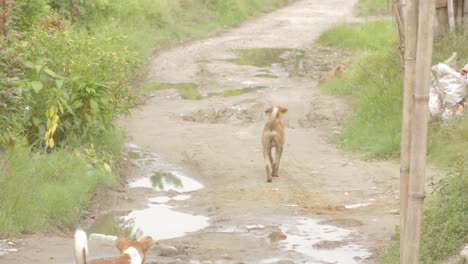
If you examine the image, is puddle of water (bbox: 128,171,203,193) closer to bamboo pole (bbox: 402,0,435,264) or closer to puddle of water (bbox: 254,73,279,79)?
bamboo pole (bbox: 402,0,435,264)

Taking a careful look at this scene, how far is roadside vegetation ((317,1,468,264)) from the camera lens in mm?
7957

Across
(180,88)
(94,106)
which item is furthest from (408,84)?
(180,88)

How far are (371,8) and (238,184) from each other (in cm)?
1831

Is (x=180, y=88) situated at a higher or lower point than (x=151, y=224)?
higher

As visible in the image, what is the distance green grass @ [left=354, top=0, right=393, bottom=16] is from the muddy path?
809cm

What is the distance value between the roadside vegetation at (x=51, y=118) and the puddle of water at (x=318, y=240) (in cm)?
235

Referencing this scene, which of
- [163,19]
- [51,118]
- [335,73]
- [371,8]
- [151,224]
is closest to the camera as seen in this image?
[151,224]

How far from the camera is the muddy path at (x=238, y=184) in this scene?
30.8 feet

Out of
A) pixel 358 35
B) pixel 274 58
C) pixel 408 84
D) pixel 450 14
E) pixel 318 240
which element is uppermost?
pixel 450 14

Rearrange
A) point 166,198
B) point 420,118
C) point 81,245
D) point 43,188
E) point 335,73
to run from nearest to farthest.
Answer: point 420,118 < point 81,245 < point 43,188 < point 166,198 < point 335,73

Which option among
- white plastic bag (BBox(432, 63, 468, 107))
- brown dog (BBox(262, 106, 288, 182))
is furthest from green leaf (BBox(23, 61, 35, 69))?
white plastic bag (BBox(432, 63, 468, 107))

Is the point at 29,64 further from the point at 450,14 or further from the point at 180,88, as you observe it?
the point at 180,88

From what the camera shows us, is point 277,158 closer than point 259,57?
Yes

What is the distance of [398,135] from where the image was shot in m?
13.6
